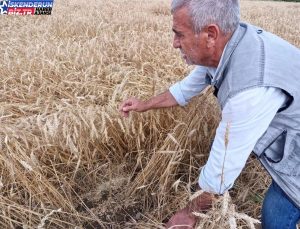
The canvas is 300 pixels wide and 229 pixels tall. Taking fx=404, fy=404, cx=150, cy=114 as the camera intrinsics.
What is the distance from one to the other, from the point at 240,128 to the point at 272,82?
18 centimetres

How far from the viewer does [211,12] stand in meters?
1.34

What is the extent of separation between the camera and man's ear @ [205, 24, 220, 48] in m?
1.36

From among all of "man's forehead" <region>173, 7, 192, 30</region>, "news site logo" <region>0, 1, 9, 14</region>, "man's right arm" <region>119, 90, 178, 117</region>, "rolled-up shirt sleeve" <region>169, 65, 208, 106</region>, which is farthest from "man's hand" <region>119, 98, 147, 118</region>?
"news site logo" <region>0, 1, 9, 14</region>

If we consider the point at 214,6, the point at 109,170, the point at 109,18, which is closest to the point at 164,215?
the point at 109,170

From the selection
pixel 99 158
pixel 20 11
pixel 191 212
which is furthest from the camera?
pixel 20 11

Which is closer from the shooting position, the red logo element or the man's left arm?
the man's left arm

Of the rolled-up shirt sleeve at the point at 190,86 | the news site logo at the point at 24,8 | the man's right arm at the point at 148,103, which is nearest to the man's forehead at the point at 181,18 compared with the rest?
the rolled-up shirt sleeve at the point at 190,86

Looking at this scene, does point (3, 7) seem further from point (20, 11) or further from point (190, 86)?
point (190, 86)

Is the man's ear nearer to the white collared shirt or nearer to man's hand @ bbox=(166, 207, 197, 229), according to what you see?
the white collared shirt

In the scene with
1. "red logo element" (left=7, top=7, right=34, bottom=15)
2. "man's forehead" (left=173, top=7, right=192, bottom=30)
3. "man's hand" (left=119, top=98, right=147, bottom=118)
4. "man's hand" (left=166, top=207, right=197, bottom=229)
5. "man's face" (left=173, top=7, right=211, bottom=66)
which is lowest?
"man's hand" (left=166, top=207, right=197, bottom=229)

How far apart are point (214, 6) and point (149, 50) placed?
2.32 m

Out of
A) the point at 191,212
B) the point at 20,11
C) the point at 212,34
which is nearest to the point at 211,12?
the point at 212,34

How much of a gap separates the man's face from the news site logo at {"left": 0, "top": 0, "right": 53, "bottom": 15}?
4.59 metres

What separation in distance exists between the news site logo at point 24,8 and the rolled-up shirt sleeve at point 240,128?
481 cm
